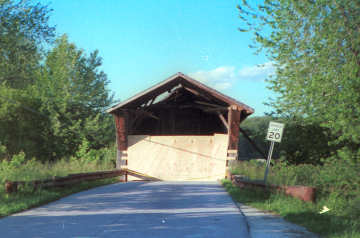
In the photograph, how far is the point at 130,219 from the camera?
905cm

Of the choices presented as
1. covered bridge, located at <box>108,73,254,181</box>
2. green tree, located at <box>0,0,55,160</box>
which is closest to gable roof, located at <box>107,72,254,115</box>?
covered bridge, located at <box>108,73,254,181</box>

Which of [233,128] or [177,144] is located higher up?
[233,128]

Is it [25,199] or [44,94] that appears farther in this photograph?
[44,94]

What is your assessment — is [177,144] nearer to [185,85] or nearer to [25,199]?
[185,85]

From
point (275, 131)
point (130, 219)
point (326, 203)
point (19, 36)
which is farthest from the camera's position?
point (19, 36)

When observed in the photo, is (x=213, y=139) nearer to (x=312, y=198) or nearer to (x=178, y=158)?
(x=178, y=158)

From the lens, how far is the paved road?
7.56 m

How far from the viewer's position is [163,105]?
31828 millimetres

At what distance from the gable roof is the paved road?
13.2 metres

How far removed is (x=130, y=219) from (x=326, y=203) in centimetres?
517

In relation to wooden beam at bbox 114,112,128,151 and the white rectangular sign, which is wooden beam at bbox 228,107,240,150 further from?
the white rectangular sign

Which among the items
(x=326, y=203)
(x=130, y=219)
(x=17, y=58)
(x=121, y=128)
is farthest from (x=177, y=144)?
(x=130, y=219)

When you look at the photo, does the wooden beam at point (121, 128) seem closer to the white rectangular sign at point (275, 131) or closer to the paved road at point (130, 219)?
the white rectangular sign at point (275, 131)

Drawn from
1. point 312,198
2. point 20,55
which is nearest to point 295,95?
point 312,198
